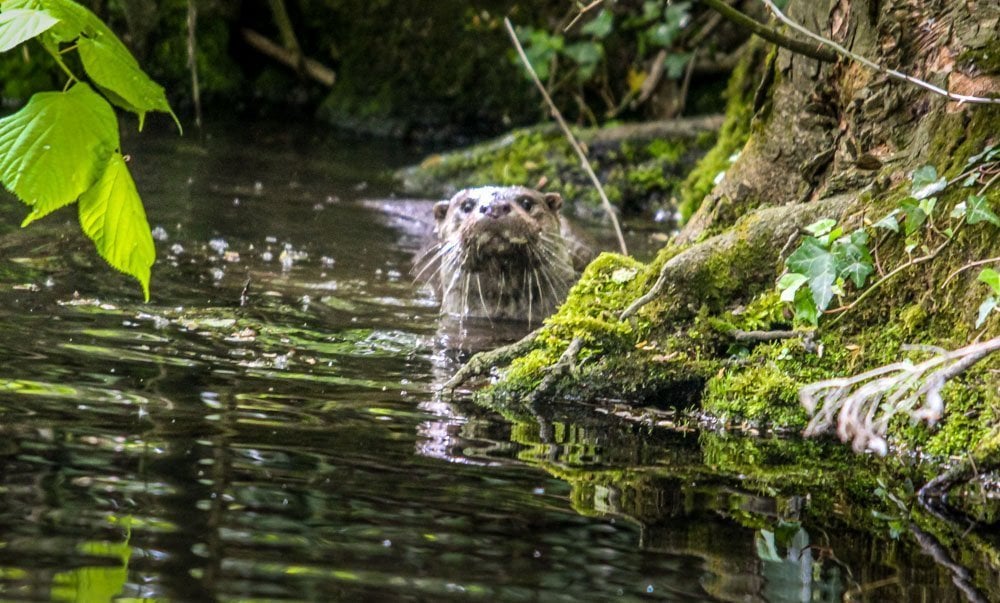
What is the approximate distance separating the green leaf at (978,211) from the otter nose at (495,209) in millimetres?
2688

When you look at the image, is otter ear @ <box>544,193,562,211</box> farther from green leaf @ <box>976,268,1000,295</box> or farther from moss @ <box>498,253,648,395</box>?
green leaf @ <box>976,268,1000,295</box>

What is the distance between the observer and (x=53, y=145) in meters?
2.08

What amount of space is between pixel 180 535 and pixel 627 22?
952cm

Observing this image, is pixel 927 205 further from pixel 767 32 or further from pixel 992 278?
pixel 767 32

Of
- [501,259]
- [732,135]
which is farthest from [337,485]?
[732,135]

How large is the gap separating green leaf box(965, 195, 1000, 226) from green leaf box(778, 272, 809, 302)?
0.45m

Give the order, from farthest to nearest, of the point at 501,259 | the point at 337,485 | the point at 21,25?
the point at 501,259 < the point at 337,485 < the point at 21,25

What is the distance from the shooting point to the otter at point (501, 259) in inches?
235

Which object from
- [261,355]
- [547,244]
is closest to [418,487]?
[261,355]

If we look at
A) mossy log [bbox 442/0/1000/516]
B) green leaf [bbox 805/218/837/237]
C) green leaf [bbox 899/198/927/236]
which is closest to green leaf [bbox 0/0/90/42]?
mossy log [bbox 442/0/1000/516]

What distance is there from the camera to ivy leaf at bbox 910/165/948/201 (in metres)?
3.61

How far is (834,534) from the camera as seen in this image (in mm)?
2723

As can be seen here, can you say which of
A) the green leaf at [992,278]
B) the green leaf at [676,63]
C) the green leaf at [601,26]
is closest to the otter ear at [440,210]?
the green leaf at [601,26]

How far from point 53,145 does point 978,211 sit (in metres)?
2.41
